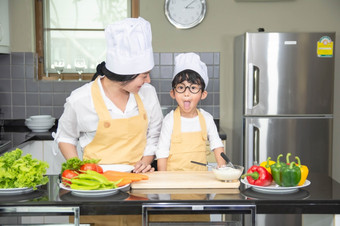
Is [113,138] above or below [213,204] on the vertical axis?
above

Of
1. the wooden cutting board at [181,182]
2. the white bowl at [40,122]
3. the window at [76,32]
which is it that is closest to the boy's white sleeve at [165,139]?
the wooden cutting board at [181,182]

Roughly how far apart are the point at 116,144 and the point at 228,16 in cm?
244

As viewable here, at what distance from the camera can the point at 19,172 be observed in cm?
178

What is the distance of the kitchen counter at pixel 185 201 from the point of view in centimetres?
168

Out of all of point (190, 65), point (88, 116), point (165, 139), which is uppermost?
point (190, 65)

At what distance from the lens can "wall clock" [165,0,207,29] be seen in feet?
14.3

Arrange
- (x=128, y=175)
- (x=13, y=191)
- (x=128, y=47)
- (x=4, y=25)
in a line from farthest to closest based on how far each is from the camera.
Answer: (x=4, y=25), (x=128, y=47), (x=128, y=175), (x=13, y=191)

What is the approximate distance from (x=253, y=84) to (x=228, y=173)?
2.09 meters

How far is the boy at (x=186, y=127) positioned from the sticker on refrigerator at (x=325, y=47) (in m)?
1.75

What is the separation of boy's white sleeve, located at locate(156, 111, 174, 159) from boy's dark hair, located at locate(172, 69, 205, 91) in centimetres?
20

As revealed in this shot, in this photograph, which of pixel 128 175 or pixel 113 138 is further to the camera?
pixel 113 138

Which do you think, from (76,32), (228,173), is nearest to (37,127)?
(76,32)

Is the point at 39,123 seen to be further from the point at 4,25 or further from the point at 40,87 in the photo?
the point at 4,25

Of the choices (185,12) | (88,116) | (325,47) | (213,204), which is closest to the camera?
(213,204)
